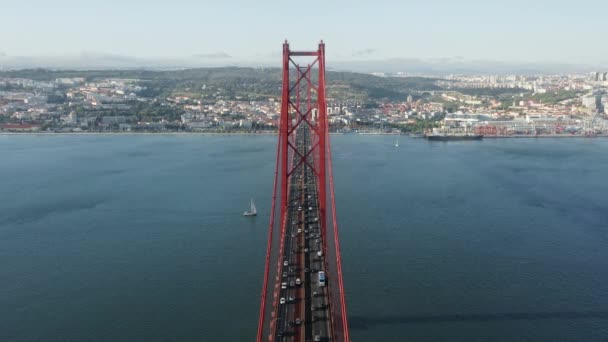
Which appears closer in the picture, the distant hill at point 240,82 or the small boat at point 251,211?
the small boat at point 251,211

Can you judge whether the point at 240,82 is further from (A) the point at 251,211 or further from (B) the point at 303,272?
(B) the point at 303,272

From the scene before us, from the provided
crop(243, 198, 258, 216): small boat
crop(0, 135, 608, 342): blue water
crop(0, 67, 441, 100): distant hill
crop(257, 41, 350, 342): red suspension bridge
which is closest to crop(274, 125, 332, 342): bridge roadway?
crop(257, 41, 350, 342): red suspension bridge

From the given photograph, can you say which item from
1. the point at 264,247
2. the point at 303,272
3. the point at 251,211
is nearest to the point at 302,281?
the point at 303,272

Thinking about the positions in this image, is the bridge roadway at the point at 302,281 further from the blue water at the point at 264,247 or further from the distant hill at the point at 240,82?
the distant hill at the point at 240,82

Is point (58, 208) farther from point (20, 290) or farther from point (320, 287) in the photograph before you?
point (320, 287)

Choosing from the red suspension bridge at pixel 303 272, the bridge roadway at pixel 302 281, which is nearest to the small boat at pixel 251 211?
the red suspension bridge at pixel 303 272

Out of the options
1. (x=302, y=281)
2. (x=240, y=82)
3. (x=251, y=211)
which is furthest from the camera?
(x=240, y=82)
